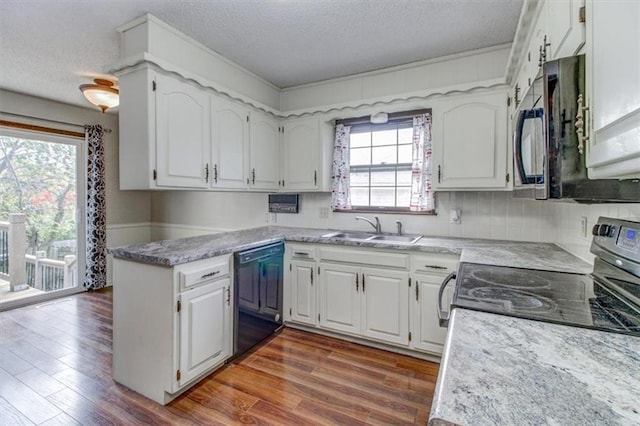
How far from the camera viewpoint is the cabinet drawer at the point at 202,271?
191 centimetres

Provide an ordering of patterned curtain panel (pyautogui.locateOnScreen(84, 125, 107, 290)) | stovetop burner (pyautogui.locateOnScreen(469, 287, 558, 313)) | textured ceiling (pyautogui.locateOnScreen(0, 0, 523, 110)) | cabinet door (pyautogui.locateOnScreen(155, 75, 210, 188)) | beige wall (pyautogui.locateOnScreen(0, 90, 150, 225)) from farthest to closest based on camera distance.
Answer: patterned curtain panel (pyautogui.locateOnScreen(84, 125, 107, 290)) < beige wall (pyautogui.locateOnScreen(0, 90, 150, 225)) < cabinet door (pyautogui.locateOnScreen(155, 75, 210, 188)) < textured ceiling (pyautogui.locateOnScreen(0, 0, 523, 110)) < stovetop burner (pyautogui.locateOnScreen(469, 287, 558, 313))

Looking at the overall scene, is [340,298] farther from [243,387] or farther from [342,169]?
[342,169]

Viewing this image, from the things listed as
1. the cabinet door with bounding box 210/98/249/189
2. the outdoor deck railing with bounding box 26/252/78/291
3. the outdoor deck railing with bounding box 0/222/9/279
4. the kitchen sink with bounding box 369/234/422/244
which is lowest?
the outdoor deck railing with bounding box 26/252/78/291

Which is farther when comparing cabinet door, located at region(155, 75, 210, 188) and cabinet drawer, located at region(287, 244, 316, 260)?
cabinet drawer, located at region(287, 244, 316, 260)

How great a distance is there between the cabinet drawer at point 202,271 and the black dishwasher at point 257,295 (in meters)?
0.11

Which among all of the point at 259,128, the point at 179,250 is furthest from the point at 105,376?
the point at 259,128

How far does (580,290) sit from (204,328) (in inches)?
80.4

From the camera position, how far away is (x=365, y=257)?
255 cm

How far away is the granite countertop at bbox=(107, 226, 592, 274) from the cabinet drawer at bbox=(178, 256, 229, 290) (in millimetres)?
53

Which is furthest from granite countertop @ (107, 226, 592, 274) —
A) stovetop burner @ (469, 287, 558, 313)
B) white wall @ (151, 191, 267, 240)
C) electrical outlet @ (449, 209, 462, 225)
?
white wall @ (151, 191, 267, 240)

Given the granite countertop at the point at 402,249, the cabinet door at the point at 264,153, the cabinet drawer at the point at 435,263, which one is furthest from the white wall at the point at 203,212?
the cabinet drawer at the point at 435,263

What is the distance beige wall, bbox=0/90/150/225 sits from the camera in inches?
141

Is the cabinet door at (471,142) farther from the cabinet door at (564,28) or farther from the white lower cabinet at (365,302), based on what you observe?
the cabinet door at (564,28)

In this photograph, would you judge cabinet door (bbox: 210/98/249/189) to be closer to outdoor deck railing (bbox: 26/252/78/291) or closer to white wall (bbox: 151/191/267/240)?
white wall (bbox: 151/191/267/240)
